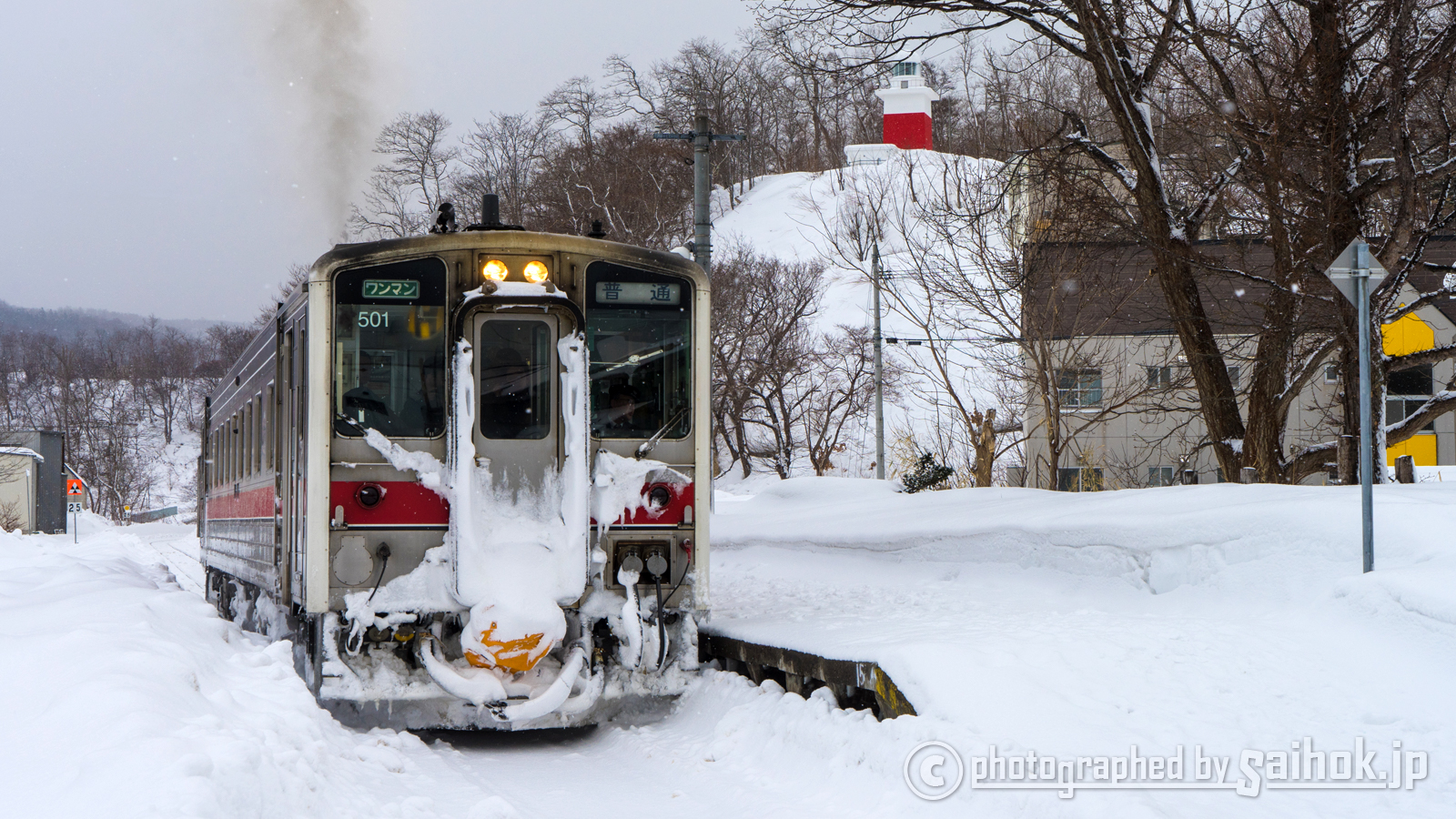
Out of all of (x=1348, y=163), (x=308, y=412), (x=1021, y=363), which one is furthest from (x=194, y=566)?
(x=1348, y=163)

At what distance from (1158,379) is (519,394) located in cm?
1952

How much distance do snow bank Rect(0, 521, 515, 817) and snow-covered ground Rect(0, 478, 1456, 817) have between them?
2cm

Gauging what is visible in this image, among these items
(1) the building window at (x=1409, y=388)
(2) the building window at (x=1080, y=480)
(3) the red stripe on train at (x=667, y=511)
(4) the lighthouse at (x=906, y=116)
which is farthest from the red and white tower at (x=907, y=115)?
(3) the red stripe on train at (x=667, y=511)

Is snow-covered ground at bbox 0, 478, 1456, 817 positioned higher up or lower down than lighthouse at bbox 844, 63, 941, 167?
lower down

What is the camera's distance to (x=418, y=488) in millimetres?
7676

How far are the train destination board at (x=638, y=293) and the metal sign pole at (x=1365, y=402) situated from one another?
13.9ft

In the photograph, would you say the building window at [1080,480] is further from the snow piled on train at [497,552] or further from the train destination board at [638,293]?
the snow piled on train at [497,552]

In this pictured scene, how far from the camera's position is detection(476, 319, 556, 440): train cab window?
7684mm

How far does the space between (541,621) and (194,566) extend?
2112 centimetres

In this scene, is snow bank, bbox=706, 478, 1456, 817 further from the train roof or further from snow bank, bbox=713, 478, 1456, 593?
the train roof

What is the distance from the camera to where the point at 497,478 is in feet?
25.0

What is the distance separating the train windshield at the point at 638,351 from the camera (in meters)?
8.05

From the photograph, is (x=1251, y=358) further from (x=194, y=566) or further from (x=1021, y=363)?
(x=194, y=566)

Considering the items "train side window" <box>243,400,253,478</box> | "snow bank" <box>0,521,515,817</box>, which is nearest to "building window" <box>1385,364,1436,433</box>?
"train side window" <box>243,400,253,478</box>
